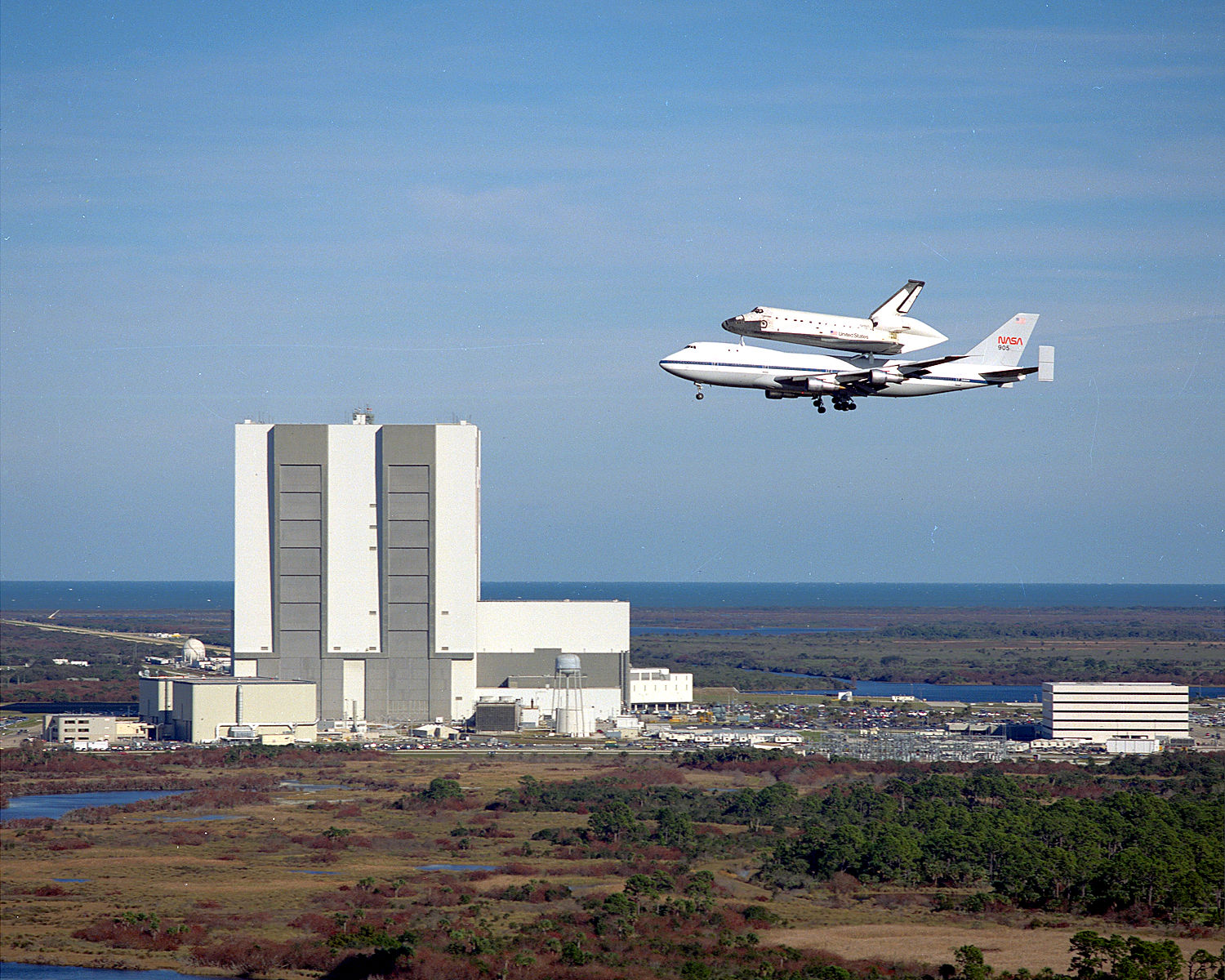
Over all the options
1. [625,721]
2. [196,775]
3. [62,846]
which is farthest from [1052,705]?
[62,846]

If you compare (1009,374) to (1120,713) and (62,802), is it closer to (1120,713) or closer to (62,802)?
(62,802)

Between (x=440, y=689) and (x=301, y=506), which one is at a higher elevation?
(x=301, y=506)

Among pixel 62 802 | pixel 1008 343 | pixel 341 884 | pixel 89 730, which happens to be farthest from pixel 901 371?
pixel 89 730

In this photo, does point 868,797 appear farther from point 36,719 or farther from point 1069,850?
point 36,719

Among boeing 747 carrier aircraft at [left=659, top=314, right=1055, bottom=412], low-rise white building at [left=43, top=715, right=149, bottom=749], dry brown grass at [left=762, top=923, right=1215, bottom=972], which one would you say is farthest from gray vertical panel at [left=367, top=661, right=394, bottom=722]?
boeing 747 carrier aircraft at [left=659, top=314, right=1055, bottom=412]

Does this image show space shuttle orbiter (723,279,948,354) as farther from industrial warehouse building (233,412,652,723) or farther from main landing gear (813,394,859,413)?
industrial warehouse building (233,412,652,723)

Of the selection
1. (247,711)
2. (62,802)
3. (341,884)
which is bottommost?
(341,884)
